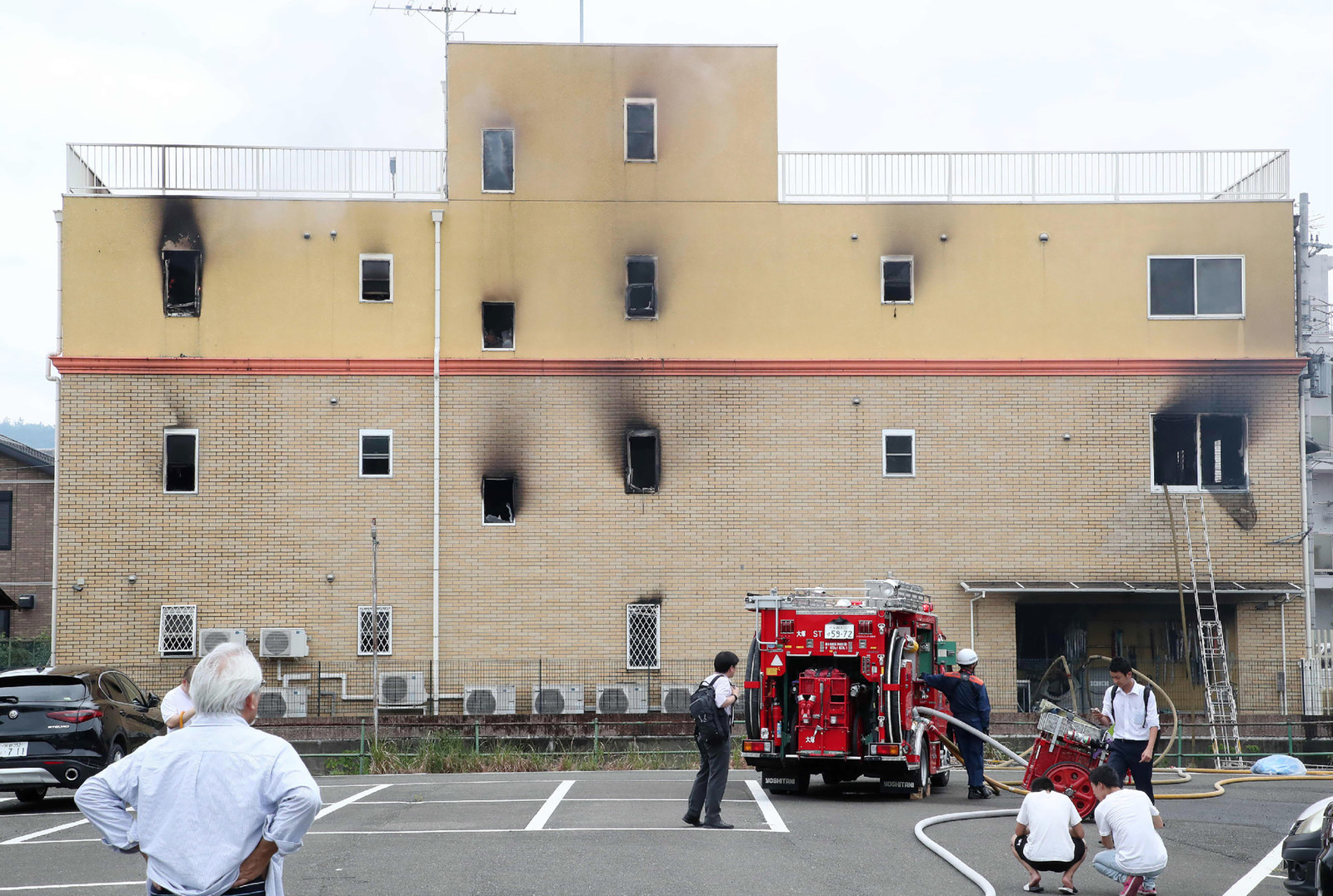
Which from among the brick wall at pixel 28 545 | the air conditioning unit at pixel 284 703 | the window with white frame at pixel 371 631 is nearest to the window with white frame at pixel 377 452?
the window with white frame at pixel 371 631

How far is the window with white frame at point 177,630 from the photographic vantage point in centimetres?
2745

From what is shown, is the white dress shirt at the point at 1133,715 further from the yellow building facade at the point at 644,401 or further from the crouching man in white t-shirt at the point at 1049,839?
the yellow building facade at the point at 644,401

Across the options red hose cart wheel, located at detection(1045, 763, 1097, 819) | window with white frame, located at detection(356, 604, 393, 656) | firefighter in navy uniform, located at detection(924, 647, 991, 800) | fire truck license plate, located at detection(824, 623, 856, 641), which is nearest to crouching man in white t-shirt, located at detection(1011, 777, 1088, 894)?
red hose cart wheel, located at detection(1045, 763, 1097, 819)

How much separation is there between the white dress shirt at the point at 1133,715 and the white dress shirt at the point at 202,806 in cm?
1009

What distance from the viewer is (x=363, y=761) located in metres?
23.0

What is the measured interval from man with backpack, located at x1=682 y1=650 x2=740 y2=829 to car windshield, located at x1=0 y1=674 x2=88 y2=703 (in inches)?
301

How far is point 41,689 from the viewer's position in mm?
16844

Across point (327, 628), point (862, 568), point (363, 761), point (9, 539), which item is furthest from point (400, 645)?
point (9, 539)

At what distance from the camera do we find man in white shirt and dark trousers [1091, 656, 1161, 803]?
13.3 meters

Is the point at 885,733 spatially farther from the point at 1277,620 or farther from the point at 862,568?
the point at 1277,620

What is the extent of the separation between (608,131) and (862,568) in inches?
386

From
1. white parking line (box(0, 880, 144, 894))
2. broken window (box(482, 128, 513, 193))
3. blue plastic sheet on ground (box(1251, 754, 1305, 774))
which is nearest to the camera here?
white parking line (box(0, 880, 144, 894))

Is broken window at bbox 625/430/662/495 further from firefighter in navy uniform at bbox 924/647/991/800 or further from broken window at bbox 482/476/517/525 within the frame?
firefighter in navy uniform at bbox 924/647/991/800

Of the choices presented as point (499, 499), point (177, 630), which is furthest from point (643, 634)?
point (177, 630)
